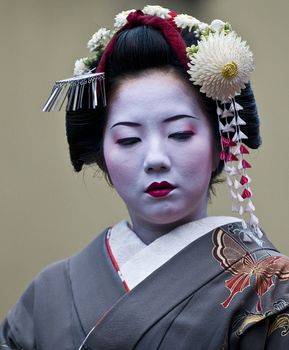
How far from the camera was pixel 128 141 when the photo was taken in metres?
2.10

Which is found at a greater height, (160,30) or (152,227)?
(160,30)

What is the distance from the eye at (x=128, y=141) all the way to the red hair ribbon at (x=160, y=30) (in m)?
0.19

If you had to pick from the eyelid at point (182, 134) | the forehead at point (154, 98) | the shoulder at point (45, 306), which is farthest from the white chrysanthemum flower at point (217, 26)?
the shoulder at point (45, 306)

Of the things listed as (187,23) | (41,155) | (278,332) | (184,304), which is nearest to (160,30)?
(187,23)

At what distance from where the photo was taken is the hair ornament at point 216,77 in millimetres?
2094

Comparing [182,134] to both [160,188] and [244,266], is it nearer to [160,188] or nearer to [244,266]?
[160,188]

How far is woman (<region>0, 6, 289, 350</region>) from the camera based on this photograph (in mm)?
1979

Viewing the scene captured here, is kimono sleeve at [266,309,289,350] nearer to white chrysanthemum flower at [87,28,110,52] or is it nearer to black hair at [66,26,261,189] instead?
black hair at [66,26,261,189]

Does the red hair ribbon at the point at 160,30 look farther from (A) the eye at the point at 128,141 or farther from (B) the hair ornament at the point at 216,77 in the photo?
(A) the eye at the point at 128,141

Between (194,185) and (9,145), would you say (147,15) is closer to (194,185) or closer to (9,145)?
(194,185)

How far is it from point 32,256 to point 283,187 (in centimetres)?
120

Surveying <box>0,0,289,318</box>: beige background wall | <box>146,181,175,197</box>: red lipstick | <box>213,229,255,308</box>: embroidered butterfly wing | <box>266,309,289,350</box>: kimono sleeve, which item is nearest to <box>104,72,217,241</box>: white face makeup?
<box>146,181,175,197</box>: red lipstick

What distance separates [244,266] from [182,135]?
331mm

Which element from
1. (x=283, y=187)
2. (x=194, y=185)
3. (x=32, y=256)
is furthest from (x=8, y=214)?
(x=194, y=185)
